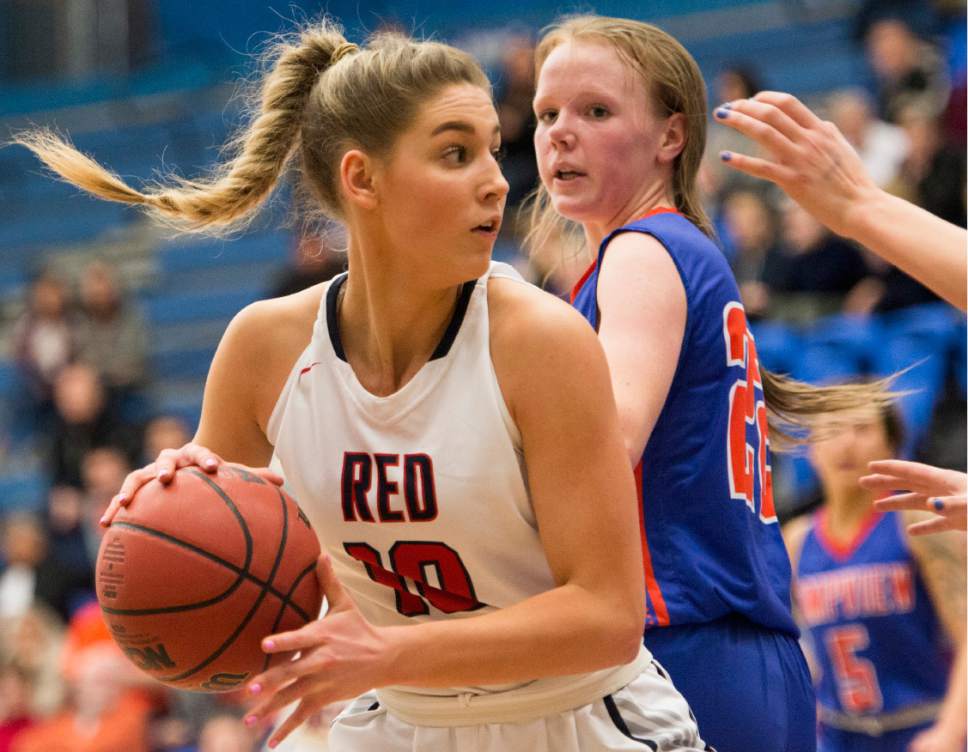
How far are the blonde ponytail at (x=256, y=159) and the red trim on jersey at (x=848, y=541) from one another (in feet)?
9.97

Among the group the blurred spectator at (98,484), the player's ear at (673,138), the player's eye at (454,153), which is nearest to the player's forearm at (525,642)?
the player's eye at (454,153)

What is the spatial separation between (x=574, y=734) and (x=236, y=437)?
0.86 m

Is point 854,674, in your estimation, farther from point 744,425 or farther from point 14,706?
point 14,706

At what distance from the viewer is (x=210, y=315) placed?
1257 centimetres

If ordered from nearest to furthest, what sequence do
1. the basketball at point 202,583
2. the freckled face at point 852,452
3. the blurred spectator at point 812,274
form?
the basketball at point 202,583 → the freckled face at point 852,452 → the blurred spectator at point 812,274

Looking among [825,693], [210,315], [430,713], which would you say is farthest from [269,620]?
[210,315]

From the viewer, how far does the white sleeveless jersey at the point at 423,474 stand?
2.55m

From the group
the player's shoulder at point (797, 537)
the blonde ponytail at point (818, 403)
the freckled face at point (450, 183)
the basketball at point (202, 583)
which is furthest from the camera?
the player's shoulder at point (797, 537)

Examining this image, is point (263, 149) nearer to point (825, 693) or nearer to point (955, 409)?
point (825, 693)

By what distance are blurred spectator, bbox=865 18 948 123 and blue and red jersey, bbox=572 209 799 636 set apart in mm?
4951

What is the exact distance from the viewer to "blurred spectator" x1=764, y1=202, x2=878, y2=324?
7.14 m

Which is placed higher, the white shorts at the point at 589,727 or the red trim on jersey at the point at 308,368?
the red trim on jersey at the point at 308,368

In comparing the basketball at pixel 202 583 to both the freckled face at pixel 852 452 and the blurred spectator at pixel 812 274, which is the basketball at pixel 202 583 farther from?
the blurred spectator at pixel 812 274

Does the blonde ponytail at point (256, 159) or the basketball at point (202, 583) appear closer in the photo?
the basketball at point (202, 583)
